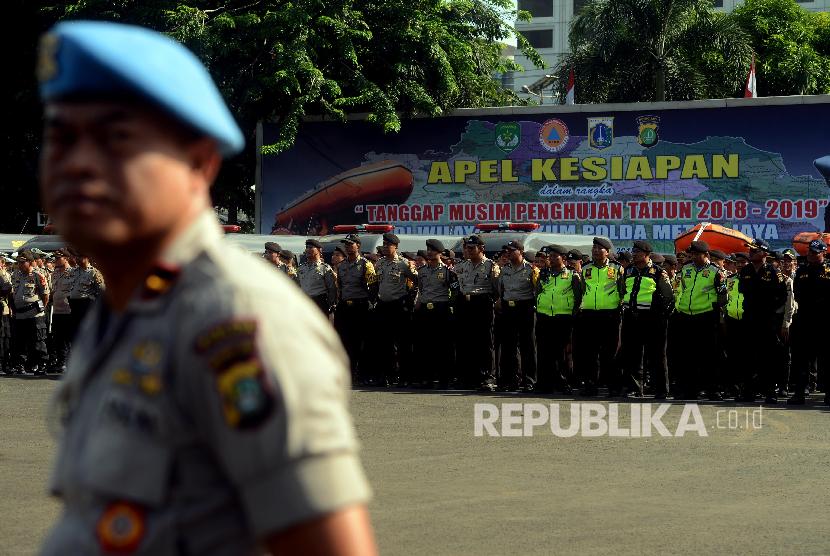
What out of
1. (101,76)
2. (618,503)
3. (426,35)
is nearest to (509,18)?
(426,35)

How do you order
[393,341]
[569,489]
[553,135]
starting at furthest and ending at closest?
[553,135], [393,341], [569,489]

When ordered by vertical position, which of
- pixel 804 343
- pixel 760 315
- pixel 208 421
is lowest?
pixel 804 343

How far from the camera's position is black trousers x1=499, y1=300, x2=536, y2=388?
58.5 ft

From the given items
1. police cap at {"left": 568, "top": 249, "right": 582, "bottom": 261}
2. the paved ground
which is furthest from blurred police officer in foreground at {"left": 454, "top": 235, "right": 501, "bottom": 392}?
the paved ground

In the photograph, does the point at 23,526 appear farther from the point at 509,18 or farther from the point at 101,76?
the point at 509,18

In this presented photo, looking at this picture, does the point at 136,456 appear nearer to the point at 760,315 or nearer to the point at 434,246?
the point at 760,315

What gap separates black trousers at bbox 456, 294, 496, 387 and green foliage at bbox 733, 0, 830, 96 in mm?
30417

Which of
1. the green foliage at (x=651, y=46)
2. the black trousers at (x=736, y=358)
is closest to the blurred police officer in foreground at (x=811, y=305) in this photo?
the black trousers at (x=736, y=358)

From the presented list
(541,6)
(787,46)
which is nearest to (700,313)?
(787,46)

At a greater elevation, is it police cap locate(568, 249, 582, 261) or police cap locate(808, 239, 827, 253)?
police cap locate(808, 239, 827, 253)

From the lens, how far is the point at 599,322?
56.2ft

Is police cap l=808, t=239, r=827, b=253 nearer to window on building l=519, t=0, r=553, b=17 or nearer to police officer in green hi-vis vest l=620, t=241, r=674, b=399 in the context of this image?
police officer in green hi-vis vest l=620, t=241, r=674, b=399

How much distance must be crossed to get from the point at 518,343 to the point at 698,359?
257 centimetres

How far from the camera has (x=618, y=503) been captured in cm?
800
